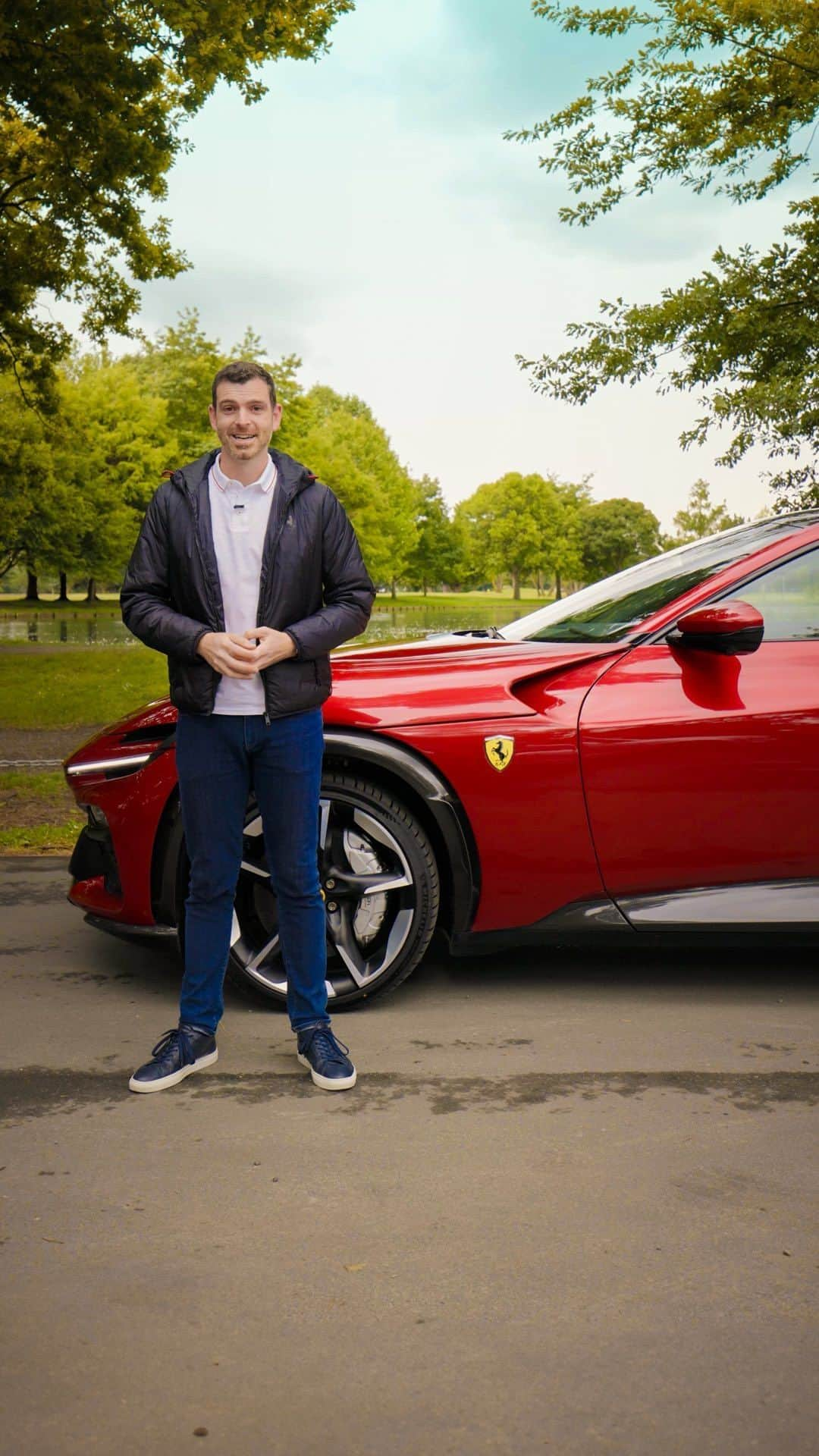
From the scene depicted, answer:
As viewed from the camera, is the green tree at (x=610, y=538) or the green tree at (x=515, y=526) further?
the green tree at (x=610, y=538)

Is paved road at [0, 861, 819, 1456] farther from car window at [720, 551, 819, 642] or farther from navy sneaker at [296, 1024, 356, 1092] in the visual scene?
car window at [720, 551, 819, 642]

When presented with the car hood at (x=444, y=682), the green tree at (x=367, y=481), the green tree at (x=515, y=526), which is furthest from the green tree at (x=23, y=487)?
the green tree at (x=515, y=526)

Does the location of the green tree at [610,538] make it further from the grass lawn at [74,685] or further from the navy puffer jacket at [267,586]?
the navy puffer jacket at [267,586]

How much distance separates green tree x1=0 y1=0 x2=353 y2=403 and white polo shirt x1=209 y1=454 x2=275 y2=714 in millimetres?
11363

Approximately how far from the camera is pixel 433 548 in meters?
92.8

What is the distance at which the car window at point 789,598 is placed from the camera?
4.35m

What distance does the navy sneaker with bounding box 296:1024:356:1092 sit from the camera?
3.67m

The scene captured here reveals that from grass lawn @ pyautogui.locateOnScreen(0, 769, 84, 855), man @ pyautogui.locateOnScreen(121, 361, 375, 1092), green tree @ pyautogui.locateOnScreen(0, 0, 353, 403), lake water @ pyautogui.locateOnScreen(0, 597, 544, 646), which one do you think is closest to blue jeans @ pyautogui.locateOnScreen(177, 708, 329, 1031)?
man @ pyautogui.locateOnScreen(121, 361, 375, 1092)

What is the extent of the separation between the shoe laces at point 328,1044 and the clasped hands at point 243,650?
Answer: 39.1 inches

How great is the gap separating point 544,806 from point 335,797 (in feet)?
2.05

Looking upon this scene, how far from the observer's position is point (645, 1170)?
314 centimetres

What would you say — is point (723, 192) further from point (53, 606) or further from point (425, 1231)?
point (53, 606)

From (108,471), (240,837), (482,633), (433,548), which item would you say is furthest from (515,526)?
(240,837)

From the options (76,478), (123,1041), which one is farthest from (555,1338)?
(76,478)
